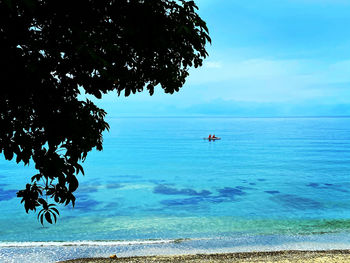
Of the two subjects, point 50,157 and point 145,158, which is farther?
point 145,158

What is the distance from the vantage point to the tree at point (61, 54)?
3.73 meters

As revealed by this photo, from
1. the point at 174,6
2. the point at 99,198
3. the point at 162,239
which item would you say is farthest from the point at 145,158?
the point at 174,6

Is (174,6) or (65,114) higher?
(174,6)

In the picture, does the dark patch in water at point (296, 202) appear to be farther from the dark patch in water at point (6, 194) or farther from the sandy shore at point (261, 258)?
the dark patch in water at point (6, 194)

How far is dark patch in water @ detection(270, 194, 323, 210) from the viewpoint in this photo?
22344 millimetres

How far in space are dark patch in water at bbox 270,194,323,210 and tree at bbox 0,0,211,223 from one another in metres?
20.5

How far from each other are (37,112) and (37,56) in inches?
28.3

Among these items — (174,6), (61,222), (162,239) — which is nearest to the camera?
(174,6)

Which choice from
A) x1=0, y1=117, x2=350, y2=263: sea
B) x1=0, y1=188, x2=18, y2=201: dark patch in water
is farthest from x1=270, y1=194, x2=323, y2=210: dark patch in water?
x1=0, y1=188, x2=18, y2=201: dark patch in water

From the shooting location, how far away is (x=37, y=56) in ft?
12.9

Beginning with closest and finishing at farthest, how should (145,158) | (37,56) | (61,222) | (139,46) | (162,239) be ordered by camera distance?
(37,56) < (139,46) < (162,239) < (61,222) < (145,158)

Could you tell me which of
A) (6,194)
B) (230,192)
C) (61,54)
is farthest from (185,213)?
(61,54)

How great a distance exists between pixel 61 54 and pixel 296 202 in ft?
76.2

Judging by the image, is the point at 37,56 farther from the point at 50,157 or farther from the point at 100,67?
the point at 50,157
